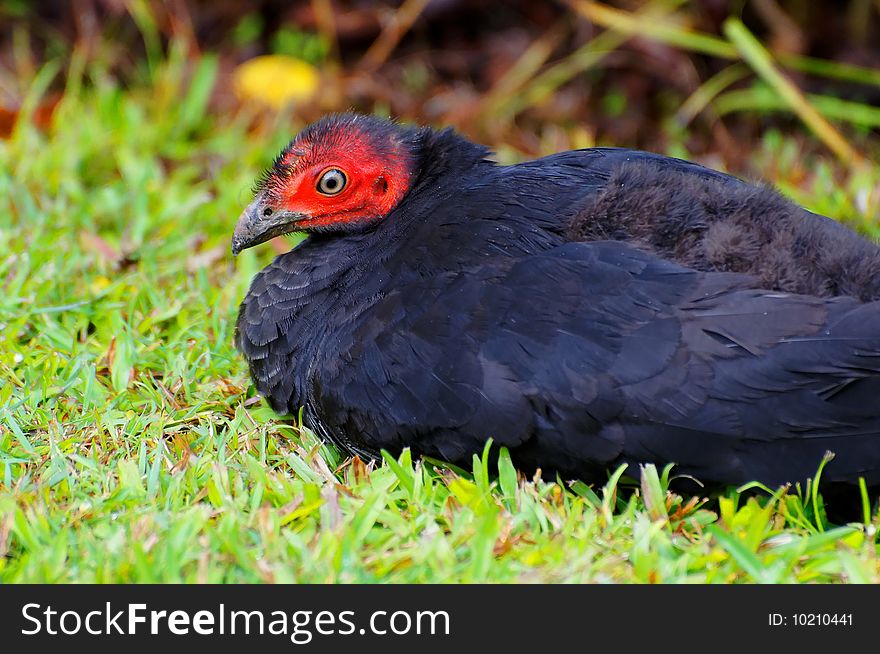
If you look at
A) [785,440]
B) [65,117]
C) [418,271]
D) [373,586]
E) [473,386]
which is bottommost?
[373,586]

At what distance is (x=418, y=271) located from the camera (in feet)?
11.5

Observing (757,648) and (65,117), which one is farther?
(65,117)

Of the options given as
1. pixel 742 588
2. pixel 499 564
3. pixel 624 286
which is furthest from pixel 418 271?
pixel 742 588

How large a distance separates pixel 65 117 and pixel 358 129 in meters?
2.82

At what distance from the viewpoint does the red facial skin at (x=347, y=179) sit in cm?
395

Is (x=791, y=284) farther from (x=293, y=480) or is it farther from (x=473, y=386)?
(x=293, y=480)

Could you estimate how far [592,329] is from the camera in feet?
10.5

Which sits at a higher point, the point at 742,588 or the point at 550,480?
the point at 550,480

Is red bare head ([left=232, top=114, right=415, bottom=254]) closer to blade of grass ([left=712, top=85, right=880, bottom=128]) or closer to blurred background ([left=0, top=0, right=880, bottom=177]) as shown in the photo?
blurred background ([left=0, top=0, right=880, bottom=177])

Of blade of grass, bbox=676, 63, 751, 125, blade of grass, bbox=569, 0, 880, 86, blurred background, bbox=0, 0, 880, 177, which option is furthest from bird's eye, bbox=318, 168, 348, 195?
blade of grass, bbox=676, 63, 751, 125

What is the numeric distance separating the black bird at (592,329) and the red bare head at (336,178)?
13 cm

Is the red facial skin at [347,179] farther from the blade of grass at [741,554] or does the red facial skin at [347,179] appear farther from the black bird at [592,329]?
the blade of grass at [741,554]

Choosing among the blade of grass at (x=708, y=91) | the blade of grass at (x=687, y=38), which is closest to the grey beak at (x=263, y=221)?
the blade of grass at (x=687, y=38)

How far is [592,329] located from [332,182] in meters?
1.21
